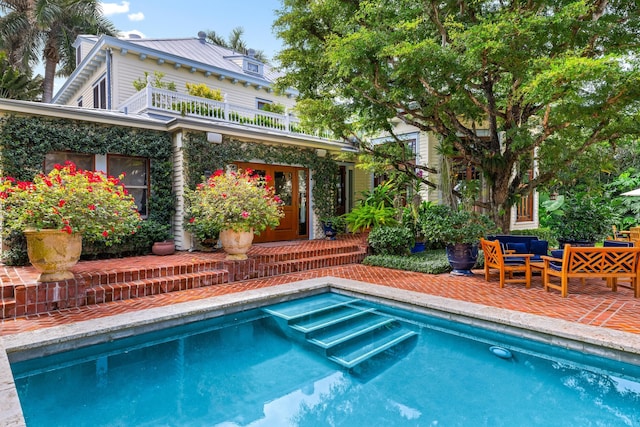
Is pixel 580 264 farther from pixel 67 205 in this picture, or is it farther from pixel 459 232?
pixel 67 205

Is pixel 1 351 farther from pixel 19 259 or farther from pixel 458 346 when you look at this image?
pixel 458 346

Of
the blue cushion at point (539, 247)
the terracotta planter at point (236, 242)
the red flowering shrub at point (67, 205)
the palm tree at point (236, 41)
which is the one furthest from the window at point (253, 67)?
the blue cushion at point (539, 247)

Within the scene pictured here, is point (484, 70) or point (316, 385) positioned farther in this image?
point (484, 70)

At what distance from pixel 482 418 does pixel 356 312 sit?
259 cm

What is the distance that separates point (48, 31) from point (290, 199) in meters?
19.9

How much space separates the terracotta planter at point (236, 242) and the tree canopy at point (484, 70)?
372 centimetres

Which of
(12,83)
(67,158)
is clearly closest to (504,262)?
(67,158)

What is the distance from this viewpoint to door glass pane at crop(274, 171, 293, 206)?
35.2 feet

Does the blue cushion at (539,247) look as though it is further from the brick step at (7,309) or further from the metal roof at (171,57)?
the metal roof at (171,57)

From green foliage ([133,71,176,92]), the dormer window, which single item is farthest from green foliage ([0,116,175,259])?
the dormer window

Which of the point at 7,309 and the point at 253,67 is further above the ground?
the point at 253,67

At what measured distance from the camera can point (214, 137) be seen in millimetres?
8789

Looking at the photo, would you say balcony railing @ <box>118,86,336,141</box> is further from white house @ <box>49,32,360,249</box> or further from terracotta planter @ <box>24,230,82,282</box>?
terracotta planter @ <box>24,230,82,282</box>

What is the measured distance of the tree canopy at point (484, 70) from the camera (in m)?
5.97
